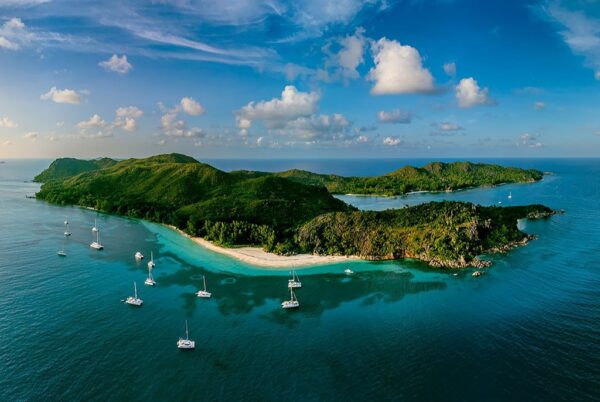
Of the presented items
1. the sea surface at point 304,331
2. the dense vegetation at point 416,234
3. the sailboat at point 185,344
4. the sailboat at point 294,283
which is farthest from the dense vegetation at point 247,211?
the sailboat at point 185,344

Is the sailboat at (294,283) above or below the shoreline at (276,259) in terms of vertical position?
below

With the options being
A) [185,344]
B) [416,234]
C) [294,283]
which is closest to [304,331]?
[185,344]

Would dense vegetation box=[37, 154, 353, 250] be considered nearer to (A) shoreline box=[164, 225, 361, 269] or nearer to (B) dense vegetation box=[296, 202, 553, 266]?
(A) shoreline box=[164, 225, 361, 269]

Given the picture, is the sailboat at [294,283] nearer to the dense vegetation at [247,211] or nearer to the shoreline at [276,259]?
the shoreline at [276,259]

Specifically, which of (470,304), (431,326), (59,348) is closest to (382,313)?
(431,326)

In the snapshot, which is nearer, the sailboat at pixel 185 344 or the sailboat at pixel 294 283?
the sailboat at pixel 185 344

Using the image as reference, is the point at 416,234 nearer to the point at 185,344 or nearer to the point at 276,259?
the point at 276,259

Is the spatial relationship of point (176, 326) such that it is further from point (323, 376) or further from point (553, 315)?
point (553, 315)
